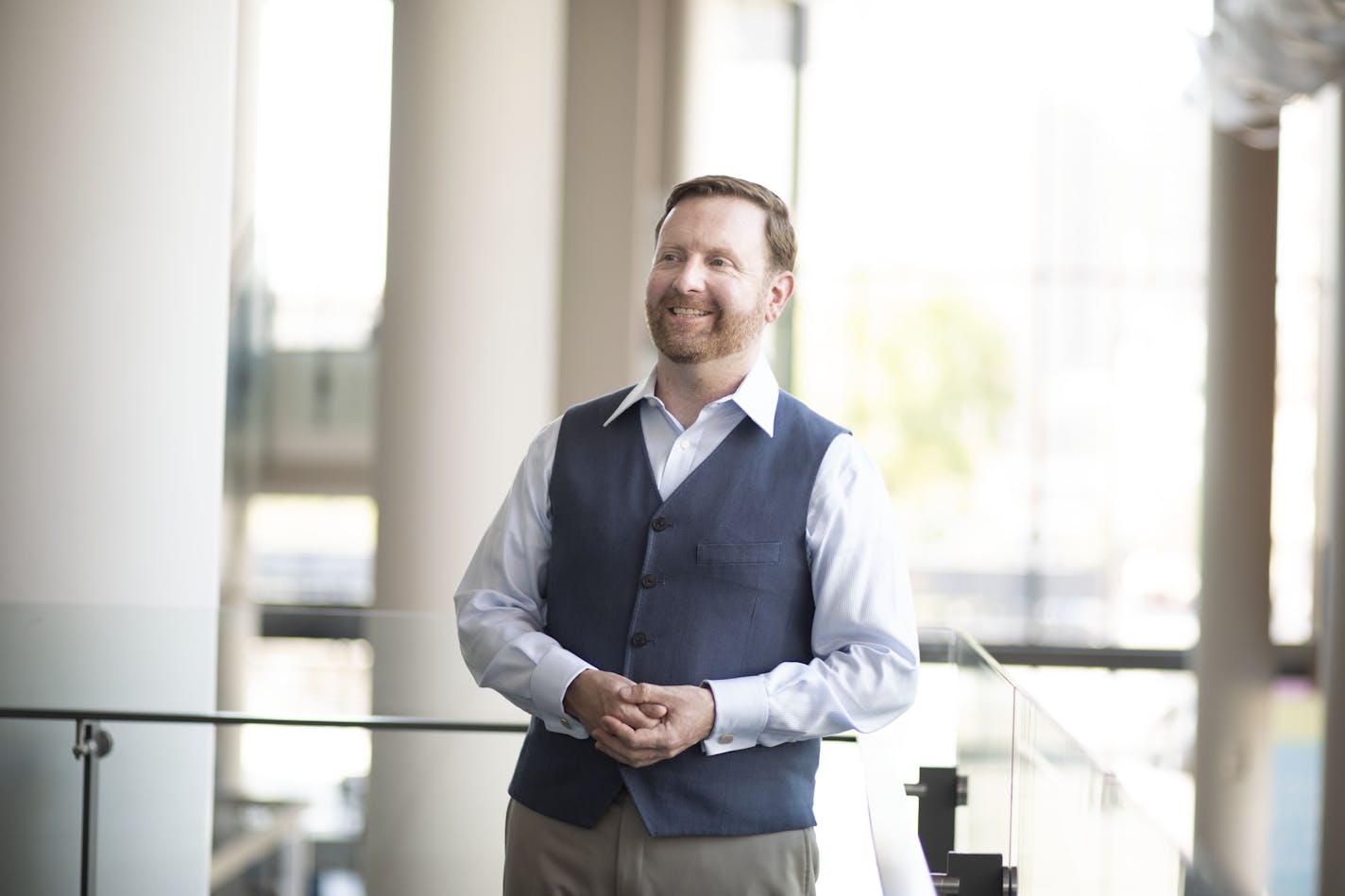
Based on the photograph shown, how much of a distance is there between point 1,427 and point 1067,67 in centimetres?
590

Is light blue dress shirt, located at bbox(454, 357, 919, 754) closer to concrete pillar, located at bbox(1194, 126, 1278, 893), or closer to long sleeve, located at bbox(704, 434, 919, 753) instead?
long sleeve, located at bbox(704, 434, 919, 753)

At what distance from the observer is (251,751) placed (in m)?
3.20

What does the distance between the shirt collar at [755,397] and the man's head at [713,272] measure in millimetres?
27

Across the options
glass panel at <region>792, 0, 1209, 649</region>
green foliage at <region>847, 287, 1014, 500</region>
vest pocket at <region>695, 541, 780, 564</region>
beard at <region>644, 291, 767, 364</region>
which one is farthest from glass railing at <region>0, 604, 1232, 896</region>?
green foliage at <region>847, 287, 1014, 500</region>

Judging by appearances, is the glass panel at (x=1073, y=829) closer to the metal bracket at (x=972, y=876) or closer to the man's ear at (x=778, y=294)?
the metal bracket at (x=972, y=876)

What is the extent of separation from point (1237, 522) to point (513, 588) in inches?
221

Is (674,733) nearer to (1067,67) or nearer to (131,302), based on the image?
(131,302)

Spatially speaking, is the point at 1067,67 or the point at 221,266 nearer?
the point at 221,266

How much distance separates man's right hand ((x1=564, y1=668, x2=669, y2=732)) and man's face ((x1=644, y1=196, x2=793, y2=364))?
15.3 inches

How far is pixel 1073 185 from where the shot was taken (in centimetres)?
794

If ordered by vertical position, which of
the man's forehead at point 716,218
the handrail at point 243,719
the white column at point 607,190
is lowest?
the handrail at point 243,719

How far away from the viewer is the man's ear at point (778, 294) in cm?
172

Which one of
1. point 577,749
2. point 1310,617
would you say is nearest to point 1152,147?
point 1310,617

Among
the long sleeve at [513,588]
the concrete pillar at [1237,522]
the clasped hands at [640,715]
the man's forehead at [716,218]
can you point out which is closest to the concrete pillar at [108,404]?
the long sleeve at [513,588]
